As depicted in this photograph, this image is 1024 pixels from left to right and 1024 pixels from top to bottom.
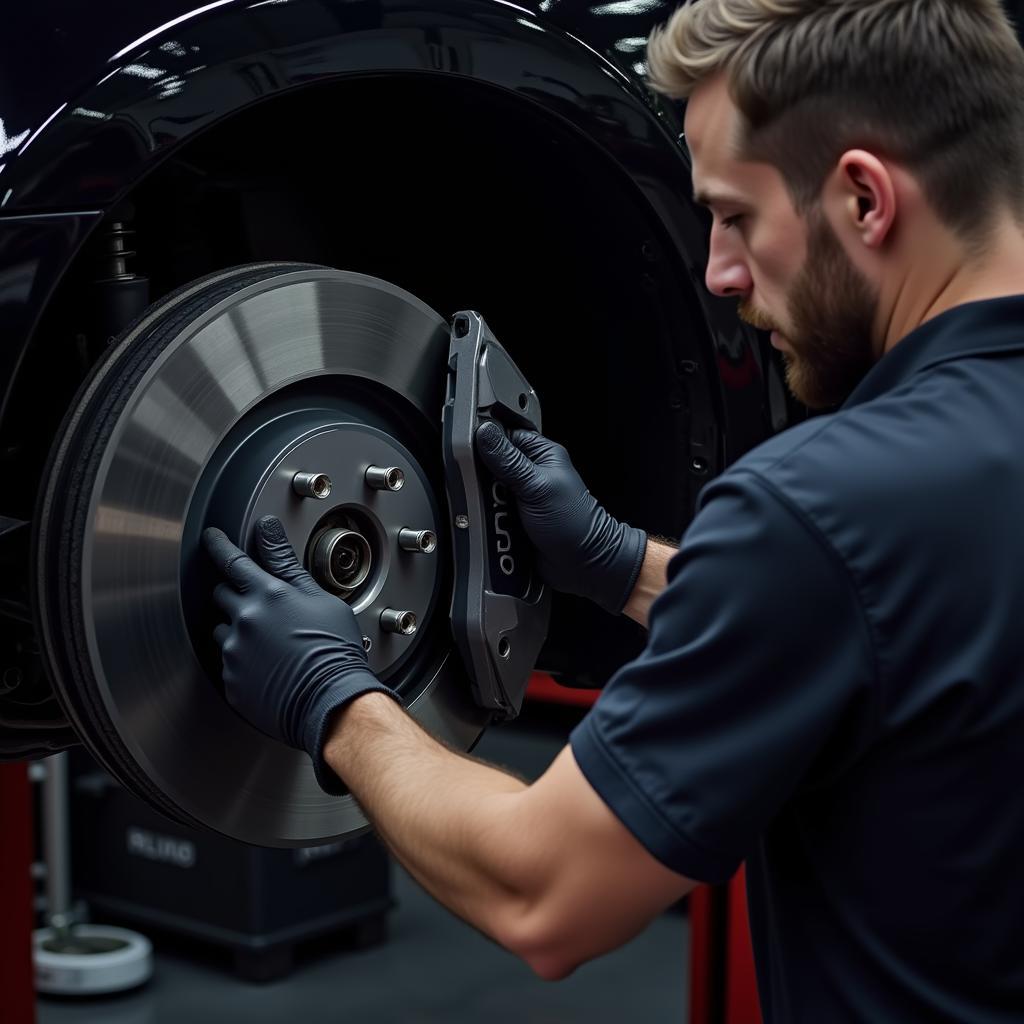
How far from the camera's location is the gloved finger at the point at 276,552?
96cm

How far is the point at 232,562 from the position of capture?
3.08ft

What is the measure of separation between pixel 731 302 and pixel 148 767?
57 cm

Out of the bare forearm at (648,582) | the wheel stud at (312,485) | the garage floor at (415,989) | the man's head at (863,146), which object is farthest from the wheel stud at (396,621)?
the garage floor at (415,989)

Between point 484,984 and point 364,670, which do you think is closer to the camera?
point 364,670

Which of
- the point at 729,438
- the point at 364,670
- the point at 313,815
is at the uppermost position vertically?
the point at 729,438

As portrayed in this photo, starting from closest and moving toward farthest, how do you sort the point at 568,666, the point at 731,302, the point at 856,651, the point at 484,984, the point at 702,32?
the point at 856,651 → the point at 702,32 → the point at 731,302 → the point at 568,666 → the point at 484,984

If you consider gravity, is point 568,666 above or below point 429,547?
below

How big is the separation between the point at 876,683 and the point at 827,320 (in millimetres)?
228

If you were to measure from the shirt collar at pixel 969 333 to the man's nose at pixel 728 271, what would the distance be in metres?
0.15

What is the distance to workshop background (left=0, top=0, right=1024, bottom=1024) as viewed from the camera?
0.87m

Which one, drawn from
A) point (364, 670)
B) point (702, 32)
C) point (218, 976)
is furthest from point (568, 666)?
point (218, 976)

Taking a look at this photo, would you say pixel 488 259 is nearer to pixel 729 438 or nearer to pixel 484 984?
pixel 729 438

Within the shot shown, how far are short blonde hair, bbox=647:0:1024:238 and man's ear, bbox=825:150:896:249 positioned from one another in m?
0.01

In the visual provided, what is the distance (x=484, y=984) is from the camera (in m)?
2.76
